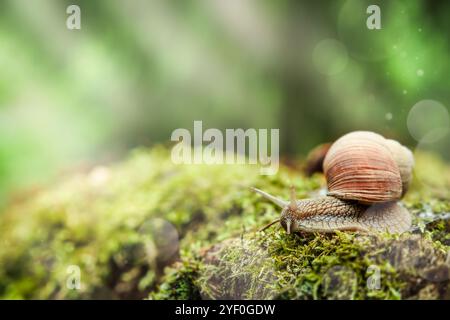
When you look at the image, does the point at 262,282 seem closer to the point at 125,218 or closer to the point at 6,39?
the point at 125,218

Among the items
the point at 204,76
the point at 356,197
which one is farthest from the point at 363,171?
the point at 204,76

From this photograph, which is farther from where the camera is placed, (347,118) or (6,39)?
(347,118)

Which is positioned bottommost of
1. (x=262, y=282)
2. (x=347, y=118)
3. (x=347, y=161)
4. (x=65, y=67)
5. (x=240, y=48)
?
(x=262, y=282)

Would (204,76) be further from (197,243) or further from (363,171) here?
(363,171)

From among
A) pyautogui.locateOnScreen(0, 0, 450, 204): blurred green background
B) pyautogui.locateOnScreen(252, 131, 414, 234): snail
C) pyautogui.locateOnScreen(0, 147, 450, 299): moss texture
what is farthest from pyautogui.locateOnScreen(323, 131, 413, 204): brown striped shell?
pyautogui.locateOnScreen(0, 0, 450, 204): blurred green background

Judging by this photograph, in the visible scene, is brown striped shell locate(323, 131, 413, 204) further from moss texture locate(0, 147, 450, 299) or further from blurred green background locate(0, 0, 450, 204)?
blurred green background locate(0, 0, 450, 204)
